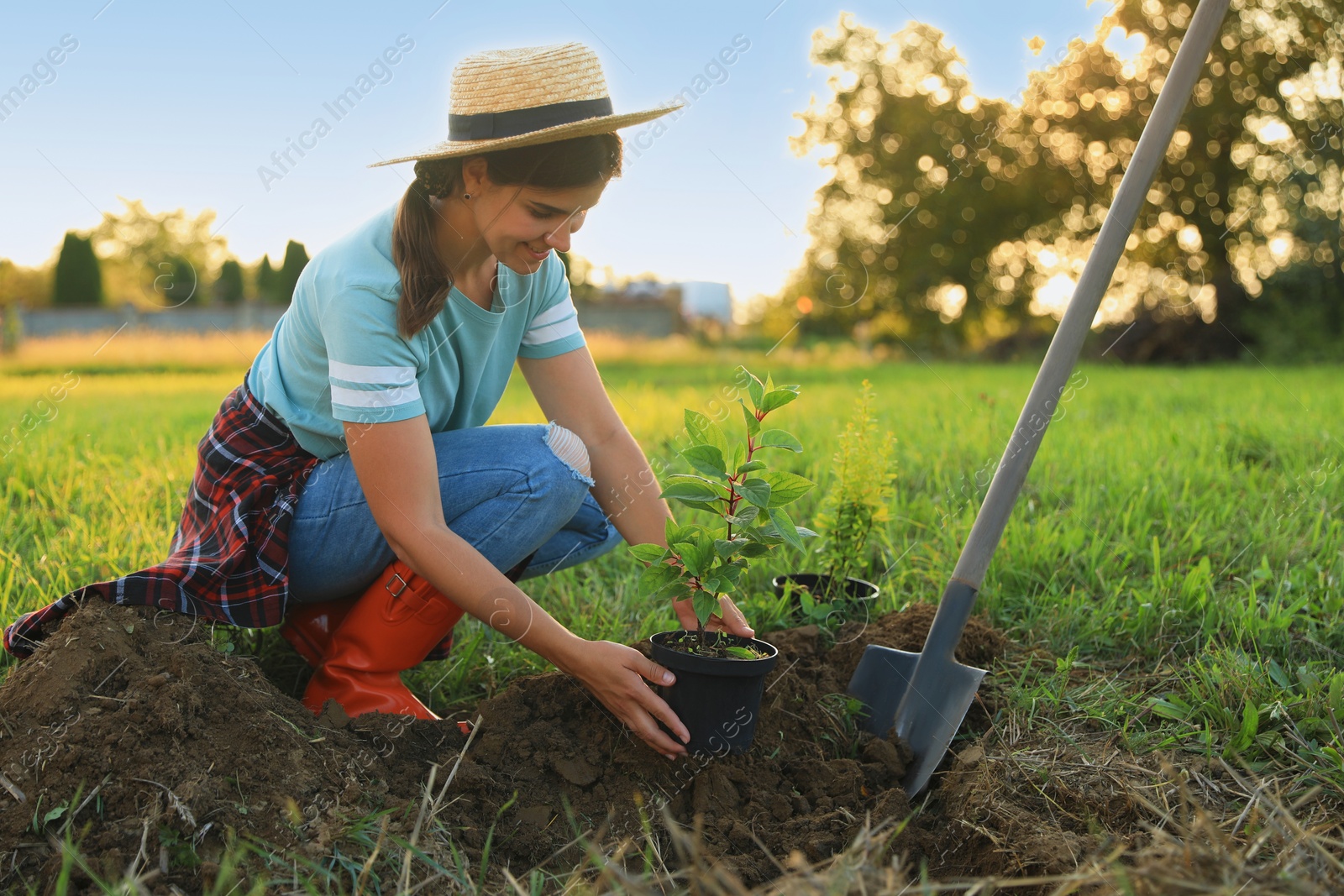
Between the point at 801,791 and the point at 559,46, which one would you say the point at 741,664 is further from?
the point at 559,46

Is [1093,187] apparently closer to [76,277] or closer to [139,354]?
[139,354]

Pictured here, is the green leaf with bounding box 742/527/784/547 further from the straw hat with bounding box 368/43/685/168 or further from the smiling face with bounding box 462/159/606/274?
the straw hat with bounding box 368/43/685/168

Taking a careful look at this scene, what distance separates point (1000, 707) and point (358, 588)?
5.21 ft

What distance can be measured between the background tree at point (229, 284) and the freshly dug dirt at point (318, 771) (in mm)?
29105

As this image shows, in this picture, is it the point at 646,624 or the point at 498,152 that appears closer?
the point at 498,152

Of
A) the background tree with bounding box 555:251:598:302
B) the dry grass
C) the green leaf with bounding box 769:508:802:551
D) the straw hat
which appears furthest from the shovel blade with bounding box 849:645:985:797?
the background tree with bounding box 555:251:598:302

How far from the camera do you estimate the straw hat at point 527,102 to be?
186 cm

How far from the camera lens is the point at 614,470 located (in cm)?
241

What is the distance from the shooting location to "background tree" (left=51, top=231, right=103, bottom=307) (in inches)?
996

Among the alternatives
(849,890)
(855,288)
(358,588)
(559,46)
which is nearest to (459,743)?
(358,588)

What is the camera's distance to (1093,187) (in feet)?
47.1

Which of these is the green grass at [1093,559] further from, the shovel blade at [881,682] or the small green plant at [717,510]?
the small green plant at [717,510]

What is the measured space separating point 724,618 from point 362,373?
37.9 inches

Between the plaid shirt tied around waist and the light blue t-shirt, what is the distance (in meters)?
0.07
